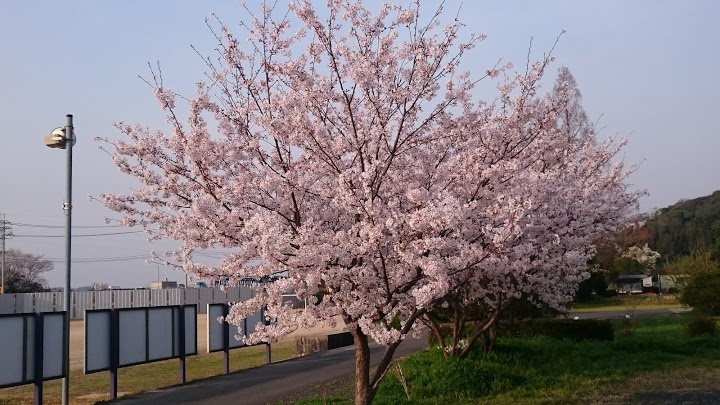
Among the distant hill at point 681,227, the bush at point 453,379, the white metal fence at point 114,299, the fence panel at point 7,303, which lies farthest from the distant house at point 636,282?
the bush at point 453,379

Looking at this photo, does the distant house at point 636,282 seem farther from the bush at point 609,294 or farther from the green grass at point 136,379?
the green grass at point 136,379

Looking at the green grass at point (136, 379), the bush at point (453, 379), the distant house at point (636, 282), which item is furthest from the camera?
the distant house at point (636, 282)

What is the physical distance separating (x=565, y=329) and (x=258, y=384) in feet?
33.7

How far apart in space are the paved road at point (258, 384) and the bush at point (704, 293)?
15.7 metres

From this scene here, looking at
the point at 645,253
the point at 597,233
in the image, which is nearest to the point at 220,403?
the point at 597,233

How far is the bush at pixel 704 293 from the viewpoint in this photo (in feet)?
93.0

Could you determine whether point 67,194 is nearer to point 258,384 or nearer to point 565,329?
point 258,384

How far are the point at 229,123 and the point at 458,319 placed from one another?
8.11 m

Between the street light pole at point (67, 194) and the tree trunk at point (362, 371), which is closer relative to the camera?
the tree trunk at point (362, 371)

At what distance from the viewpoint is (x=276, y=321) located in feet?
28.5

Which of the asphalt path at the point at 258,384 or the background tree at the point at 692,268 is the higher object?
the background tree at the point at 692,268

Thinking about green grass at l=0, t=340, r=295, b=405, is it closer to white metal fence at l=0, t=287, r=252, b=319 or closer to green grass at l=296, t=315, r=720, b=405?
green grass at l=296, t=315, r=720, b=405

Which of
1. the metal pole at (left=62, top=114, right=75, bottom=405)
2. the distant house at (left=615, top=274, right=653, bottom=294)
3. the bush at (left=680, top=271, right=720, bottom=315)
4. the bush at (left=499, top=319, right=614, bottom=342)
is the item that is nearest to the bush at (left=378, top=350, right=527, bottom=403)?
the metal pole at (left=62, top=114, right=75, bottom=405)

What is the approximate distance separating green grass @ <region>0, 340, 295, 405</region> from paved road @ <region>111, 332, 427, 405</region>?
0.97 m
